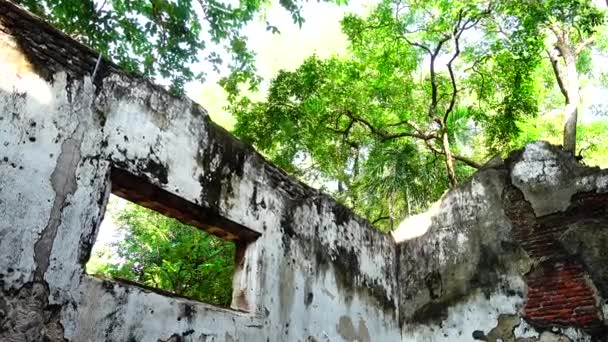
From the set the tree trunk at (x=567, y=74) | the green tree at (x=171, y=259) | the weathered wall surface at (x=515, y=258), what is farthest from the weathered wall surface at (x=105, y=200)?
the tree trunk at (x=567, y=74)

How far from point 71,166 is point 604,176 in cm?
491

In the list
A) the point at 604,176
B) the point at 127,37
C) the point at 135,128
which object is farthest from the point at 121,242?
the point at 604,176

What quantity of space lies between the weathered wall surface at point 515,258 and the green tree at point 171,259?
302 centimetres

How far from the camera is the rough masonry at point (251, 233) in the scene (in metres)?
2.64

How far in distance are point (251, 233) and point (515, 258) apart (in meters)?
2.92

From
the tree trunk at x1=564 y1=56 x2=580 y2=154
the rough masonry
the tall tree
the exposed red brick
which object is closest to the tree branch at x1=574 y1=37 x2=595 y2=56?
the tall tree

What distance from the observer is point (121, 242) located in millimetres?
8352

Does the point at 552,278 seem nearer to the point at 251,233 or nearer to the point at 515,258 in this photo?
the point at 515,258

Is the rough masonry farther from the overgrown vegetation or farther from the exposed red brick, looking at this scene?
the overgrown vegetation

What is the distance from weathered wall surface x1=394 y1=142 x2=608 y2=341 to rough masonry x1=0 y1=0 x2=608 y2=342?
1 centimetres

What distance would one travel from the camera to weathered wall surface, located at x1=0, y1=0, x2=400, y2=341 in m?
2.56

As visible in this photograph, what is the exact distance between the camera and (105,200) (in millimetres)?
2984

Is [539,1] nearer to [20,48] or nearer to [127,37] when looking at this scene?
[127,37]

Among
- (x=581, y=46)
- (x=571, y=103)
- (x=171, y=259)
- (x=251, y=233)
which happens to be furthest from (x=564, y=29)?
(x=171, y=259)
